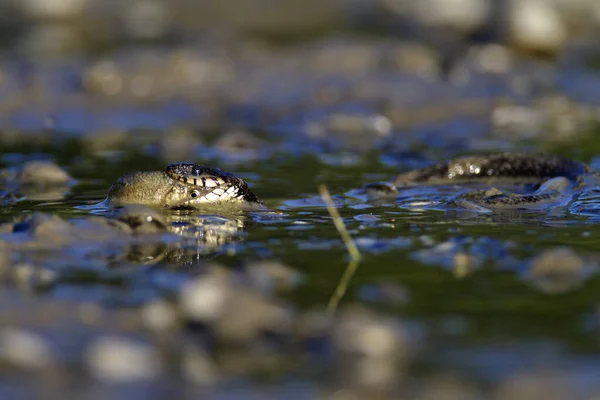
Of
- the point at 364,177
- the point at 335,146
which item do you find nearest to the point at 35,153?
the point at 335,146

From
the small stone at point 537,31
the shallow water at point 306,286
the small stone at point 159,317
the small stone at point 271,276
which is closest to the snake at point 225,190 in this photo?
the shallow water at point 306,286

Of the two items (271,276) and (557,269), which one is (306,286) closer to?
(271,276)

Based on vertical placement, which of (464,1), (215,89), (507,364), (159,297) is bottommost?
(507,364)

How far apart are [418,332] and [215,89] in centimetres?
822

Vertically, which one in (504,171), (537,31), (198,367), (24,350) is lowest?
(198,367)

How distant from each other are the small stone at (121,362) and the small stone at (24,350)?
0.48ft

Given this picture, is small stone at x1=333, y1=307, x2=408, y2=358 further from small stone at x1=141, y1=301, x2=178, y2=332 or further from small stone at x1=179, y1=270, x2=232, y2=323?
small stone at x1=141, y1=301, x2=178, y2=332

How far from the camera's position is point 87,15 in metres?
19.4

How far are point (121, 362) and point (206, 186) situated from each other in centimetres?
271

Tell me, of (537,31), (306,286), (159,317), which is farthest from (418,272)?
(537,31)

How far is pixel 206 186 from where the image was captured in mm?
5438

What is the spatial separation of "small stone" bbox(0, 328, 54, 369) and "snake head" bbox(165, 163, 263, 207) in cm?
250

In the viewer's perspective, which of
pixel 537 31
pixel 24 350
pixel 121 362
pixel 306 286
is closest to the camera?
pixel 121 362

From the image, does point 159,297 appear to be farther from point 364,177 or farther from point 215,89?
point 215,89
